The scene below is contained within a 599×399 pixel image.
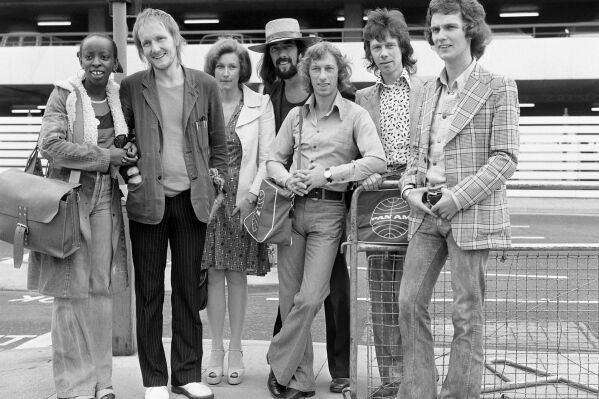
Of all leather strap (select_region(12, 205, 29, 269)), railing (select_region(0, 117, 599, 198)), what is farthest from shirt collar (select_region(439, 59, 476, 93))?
railing (select_region(0, 117, 599, 198))

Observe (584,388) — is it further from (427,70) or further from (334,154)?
(427,70)

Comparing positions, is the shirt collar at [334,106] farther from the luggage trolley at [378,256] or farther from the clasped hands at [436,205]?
the clasped hands at [436,205]

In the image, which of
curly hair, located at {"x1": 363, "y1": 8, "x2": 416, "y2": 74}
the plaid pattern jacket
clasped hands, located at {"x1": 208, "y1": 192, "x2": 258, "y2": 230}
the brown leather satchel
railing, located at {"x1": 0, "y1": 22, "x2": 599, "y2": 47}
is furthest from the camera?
railing, located at {"x1": 0, "y1": 22, "x2": 599, "y2": 47}

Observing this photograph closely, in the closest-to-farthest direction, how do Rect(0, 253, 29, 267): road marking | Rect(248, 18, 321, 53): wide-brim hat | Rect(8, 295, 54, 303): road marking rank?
Rect(248, 18, 321, 53): wide-brim hat
Rect(8, 295, 54, 303): road marking
Rect(0, 253, 29, 267): road marking

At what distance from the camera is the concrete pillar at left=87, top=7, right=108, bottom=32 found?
109 feet

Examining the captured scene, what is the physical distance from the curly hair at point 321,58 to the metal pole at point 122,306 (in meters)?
1.47

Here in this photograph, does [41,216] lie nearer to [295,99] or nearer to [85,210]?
[85,210]

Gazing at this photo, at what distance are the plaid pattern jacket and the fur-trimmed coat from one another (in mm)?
1912

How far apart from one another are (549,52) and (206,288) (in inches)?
944

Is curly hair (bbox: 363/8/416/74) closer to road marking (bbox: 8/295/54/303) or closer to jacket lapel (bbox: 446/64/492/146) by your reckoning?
jacket lapel (bbox: 446/64/492/146)

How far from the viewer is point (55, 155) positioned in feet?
14.7

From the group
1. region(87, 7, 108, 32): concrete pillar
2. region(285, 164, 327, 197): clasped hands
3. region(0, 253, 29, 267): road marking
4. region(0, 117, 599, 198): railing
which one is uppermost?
region(87, 7, 108, 32): concrete pillar

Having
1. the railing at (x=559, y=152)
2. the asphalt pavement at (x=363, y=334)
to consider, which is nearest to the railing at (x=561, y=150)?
the railing at (x=559, y=152)

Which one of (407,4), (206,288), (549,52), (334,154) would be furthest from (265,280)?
(407,4)
